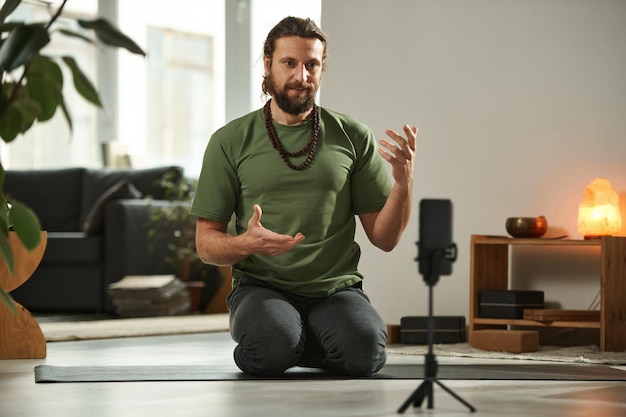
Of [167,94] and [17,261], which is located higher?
[167,94]

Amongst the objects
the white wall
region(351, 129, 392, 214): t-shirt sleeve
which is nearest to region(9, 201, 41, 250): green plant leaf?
region(351, 129, 392, 214): t-shirt sleeve

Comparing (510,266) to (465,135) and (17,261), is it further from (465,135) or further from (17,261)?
(17,261)

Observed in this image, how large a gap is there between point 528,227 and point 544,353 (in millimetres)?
464

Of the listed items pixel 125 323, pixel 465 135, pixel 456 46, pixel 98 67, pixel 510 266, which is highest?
pixel 98 67

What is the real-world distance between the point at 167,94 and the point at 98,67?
59 centimetres

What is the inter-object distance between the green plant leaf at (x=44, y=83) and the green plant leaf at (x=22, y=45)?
6 centimetres

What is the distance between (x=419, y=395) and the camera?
77.7 inches

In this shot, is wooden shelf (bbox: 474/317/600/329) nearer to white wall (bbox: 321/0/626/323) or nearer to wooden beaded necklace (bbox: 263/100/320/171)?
white wall (bbox: 321/0/626/323)

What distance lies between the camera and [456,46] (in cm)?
389

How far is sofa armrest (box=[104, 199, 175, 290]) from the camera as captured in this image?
573cm

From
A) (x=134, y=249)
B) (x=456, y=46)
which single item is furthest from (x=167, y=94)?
(x=456, y=46)

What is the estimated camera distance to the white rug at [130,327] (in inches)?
165

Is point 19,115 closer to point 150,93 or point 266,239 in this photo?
point 266,239

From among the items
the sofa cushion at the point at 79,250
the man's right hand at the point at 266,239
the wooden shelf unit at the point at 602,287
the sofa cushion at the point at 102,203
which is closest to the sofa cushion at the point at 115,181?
the sofa cushion at the point at 102,203
